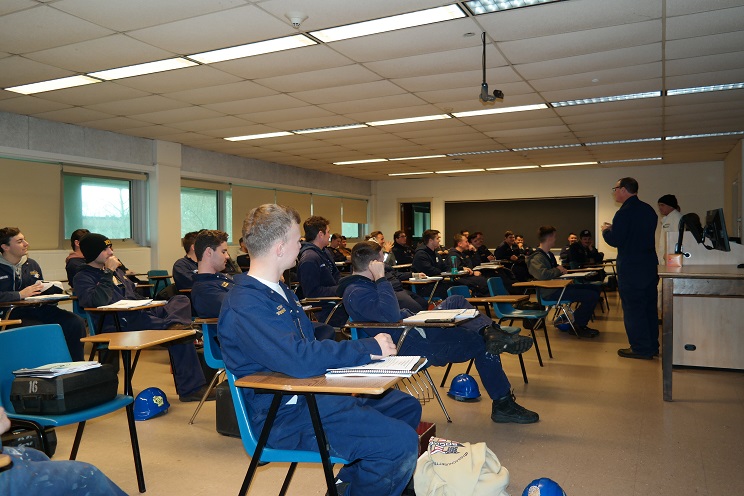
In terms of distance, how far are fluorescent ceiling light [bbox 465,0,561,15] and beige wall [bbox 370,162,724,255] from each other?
10.2 m

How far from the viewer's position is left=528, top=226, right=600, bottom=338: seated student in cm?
667

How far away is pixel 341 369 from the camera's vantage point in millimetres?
1950

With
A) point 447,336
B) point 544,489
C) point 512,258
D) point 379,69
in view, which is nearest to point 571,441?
point 447,336

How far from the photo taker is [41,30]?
4273mm

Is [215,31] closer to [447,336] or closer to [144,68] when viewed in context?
[144,68]

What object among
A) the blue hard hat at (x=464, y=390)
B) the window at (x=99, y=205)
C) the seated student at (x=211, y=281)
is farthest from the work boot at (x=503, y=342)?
the window at (x=99, y=205)

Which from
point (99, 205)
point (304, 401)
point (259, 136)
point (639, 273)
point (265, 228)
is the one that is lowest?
point (304, 401)

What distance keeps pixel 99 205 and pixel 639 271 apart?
730 cm

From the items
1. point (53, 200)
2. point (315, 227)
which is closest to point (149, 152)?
point (53, 200)

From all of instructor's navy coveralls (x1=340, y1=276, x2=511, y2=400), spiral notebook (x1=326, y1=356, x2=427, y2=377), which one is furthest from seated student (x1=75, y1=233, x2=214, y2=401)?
spiral notebook (x1=326, y1=356, x2=427, y2=377)

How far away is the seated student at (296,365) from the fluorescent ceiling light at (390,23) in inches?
104

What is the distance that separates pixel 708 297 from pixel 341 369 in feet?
11.8

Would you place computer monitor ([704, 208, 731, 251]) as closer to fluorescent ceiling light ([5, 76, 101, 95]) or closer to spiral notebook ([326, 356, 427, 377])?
spiral notebook ([326, 356, 427, 377])

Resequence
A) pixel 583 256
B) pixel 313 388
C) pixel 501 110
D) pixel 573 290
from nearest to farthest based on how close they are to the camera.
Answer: pixel 313 388 → pixel 573 290 → pixel 501 110 → pixel 583 256
